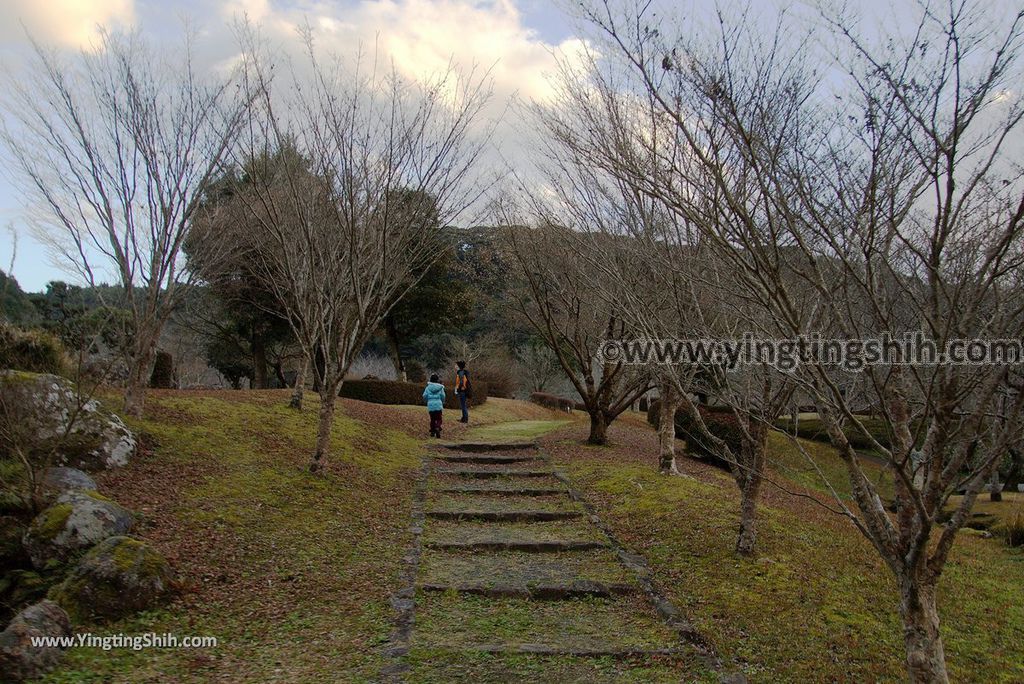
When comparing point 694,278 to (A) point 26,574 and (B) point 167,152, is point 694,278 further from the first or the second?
(B) point 167,152

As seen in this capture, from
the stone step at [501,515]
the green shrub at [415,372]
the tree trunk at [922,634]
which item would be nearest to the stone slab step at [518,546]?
the stone step at [501,515]

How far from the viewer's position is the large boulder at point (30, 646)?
355cm

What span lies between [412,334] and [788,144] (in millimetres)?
21040

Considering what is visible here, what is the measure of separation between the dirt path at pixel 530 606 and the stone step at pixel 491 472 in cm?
180

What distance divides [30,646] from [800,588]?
5464 mm

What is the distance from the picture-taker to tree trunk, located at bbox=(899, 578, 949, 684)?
3.15 m

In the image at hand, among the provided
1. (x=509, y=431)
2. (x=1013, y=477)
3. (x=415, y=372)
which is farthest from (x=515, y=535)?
(x=415, y=372)

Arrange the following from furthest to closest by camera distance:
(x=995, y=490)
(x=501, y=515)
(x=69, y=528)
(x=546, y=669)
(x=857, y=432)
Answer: (x=857, y=432), (x=995, y=490), (x=501, y=515), (x=69, y=528), (x=546, y=669)

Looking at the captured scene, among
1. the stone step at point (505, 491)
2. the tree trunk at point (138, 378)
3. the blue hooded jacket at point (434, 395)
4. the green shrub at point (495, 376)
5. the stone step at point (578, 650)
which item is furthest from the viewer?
the green shrub at point (495, 376)

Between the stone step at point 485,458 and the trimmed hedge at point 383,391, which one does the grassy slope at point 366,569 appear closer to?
the stone step at point 485,458

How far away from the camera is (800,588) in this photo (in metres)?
5.57

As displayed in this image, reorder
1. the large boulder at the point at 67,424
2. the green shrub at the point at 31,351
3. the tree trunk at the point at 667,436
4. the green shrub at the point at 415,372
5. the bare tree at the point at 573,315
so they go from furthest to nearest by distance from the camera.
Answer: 1. the green shrub at the point at 415,372
2. the bare tree at the point at 573,315
3. the tree trunk at the point at 667,436
4. the green shrub at the point at 31,351
5. the large boulder at the point at 67,424

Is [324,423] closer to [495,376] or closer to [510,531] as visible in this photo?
[510,531]

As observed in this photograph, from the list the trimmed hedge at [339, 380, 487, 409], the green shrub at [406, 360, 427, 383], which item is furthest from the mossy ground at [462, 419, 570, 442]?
the green shrub at [406, 360, 427, 383]
